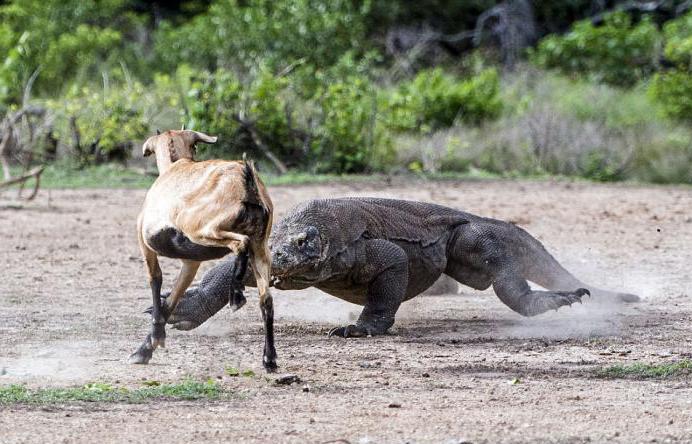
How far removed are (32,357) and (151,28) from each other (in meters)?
27.8

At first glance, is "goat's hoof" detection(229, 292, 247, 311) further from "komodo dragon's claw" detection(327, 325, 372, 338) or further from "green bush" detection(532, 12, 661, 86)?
"green bush" detection(532, 12, 661, 86)

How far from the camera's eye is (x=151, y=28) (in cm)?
3378

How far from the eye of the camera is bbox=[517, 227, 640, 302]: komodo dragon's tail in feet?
29.5

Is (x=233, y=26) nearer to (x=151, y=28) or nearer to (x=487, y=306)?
(x=151, y=28)

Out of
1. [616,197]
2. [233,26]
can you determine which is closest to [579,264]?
[616,197]

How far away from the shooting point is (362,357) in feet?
23.1

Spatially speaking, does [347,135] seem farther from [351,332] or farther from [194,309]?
[194,309]

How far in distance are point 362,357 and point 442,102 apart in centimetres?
1418

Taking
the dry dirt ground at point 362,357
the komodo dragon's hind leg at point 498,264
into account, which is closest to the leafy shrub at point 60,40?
the dry dirt ground at point 362,357

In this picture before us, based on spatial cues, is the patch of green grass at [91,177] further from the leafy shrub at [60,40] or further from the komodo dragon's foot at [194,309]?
the komodo dragon's foot at [194,309]

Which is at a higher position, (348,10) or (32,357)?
(348,10)

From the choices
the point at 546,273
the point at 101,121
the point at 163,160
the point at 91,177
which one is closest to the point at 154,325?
the point at 163,160

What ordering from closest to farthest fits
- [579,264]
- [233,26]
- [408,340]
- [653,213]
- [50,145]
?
1. [408,340]
2. [579,264]
3. [653,213]
4. [50,145]
5. [233,26]

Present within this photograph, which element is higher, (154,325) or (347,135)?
(347,135)
